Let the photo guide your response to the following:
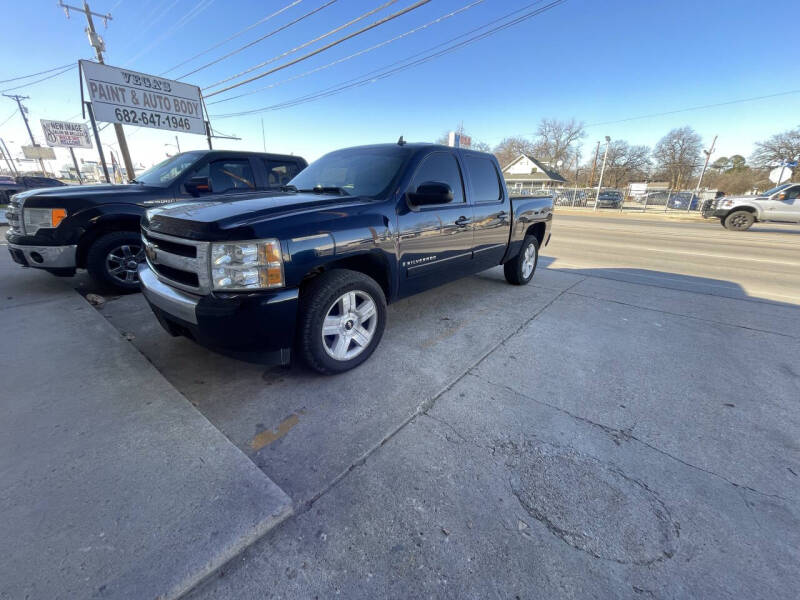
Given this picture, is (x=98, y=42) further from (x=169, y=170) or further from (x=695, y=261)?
(x=695, y=261)

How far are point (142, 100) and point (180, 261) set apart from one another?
13175 millimetres

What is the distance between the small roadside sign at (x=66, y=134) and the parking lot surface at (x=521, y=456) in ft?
113

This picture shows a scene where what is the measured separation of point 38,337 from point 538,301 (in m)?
5.56

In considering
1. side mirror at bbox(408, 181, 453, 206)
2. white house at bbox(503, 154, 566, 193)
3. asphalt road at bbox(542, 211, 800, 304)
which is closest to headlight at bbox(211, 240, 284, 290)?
side mirror at bbox(408, 181, 453, 206)

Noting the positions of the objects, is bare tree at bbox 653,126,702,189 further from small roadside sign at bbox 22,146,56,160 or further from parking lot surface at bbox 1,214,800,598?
small roadside sign at bbox 22,146,56,160

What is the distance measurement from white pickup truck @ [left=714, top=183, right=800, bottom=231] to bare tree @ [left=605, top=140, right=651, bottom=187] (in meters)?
60.5

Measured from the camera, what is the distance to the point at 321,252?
7.97 feet

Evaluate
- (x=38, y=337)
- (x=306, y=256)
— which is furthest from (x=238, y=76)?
(x=306, y=256)

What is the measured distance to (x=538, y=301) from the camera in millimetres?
4855

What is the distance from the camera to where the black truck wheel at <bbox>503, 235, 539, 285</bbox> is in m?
5.35

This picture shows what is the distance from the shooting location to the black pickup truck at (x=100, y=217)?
4.14m

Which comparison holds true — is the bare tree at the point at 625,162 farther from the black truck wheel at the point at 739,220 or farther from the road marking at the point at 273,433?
the road marking at the point at 273,433

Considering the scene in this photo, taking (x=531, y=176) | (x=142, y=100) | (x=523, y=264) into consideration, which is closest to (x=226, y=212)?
(x=523, y=264)

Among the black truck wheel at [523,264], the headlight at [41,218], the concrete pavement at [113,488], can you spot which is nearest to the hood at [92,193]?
the headlight at [41,218]
